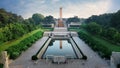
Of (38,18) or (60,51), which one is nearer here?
(60,51)

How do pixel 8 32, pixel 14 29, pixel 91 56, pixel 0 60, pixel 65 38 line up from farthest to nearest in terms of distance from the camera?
pixel 65 38, pixel 14 29, pixel 8 32, pixel 91 56, pixel 0 60

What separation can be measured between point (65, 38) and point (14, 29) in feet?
32.0

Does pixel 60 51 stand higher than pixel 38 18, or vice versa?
pixel 38 18

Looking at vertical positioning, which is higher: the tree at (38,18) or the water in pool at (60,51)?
the tree at (38,18)

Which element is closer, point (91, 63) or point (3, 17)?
point (91, 63)

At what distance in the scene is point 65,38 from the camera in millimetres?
38469

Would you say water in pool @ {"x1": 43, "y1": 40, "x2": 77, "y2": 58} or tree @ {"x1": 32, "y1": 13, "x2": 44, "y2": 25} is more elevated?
tree @ {"x1": 32, "y1": 13, "x2": 44, "y2": 25}

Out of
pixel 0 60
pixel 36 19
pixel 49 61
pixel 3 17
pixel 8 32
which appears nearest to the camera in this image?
pixel 0 60

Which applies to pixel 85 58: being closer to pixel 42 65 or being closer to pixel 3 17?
pixel 42 65

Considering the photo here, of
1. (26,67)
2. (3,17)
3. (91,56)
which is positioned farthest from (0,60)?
(3,17)

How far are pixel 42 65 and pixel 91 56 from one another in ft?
17.0

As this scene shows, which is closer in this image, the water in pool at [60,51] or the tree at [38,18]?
the water in pool at [60,51]

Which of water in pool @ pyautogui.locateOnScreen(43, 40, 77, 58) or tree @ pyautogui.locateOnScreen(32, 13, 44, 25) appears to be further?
tree @ pyautogui.locateOnScreen(32, 13, 44, 25)

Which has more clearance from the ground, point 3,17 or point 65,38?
point 3,17
